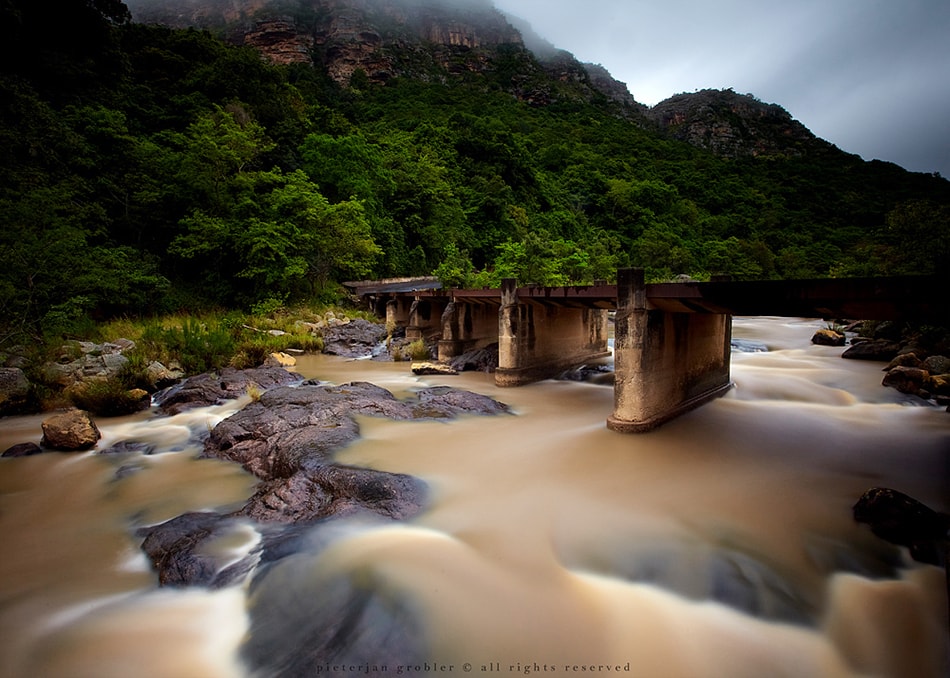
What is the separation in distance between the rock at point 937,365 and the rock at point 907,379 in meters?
0.73

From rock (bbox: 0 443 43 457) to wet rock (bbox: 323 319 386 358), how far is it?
11.6 metres

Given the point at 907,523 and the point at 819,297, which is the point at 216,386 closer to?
the point at 819,297

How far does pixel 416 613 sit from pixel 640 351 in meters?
5.90

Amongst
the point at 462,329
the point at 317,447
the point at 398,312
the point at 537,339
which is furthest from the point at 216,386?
the point at 398,312

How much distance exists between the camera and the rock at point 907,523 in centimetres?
474

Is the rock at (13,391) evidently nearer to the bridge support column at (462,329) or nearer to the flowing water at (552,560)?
the flowing water at (552,560)

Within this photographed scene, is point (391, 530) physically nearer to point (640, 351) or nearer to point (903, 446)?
point (640, 351)

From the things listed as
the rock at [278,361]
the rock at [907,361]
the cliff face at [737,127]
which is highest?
the cliff face at [737,127]

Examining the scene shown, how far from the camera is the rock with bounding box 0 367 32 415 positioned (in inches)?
413

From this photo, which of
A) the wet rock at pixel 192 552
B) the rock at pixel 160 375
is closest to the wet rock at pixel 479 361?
the rock at pixel 160 375

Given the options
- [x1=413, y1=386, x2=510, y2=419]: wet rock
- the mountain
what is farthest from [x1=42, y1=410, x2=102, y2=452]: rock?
the mountain

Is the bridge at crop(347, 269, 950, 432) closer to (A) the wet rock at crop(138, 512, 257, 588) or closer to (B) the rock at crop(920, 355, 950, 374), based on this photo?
(B) the rock at crop(920, 355, 950, 374)

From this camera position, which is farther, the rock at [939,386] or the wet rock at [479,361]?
the wet rock at [479,361]

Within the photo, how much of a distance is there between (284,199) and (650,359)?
2078 centimetres
